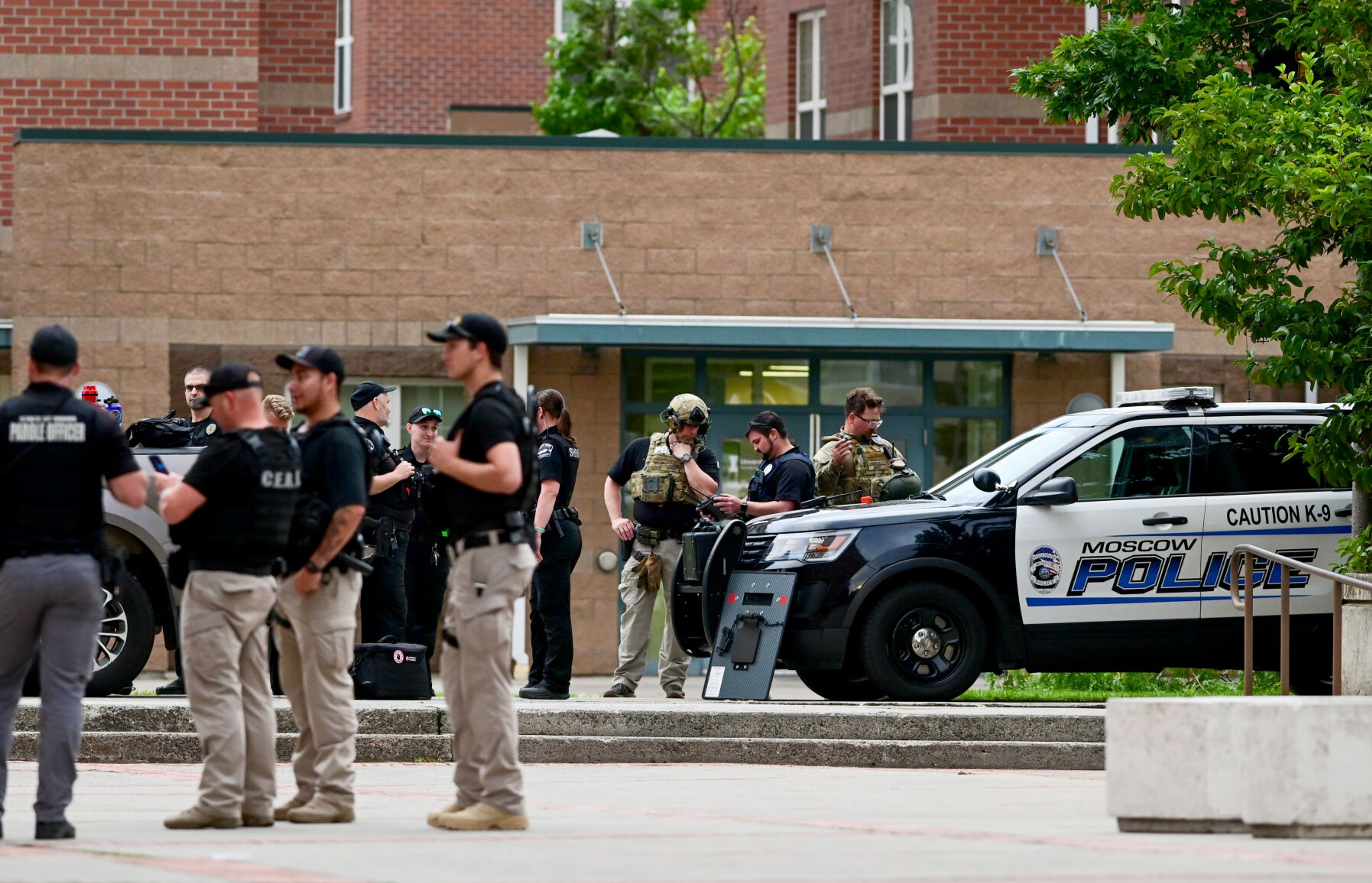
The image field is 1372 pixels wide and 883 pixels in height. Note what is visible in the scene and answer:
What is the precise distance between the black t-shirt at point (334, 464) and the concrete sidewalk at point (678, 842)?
1245 mm

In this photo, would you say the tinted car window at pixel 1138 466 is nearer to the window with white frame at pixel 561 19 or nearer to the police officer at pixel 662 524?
the police officer at pixel 662 524

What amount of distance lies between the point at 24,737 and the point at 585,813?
12.8 ft

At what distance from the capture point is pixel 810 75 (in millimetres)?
28375

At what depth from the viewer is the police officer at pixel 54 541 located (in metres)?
7.95

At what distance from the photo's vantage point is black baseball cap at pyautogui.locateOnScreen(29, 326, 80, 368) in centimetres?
809

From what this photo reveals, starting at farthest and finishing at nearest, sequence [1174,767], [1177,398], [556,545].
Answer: [1177,398] → [556,545] → [1174,767]

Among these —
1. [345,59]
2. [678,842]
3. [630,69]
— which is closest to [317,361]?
[678,842]

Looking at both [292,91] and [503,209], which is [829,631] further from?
[292,91]

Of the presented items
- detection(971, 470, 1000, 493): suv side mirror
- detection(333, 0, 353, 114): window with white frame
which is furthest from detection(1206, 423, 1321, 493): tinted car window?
detection(333, 0, 353, 114): window with white frame

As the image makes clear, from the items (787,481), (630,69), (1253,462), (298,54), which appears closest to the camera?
Result: (1253,462)

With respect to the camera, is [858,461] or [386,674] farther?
[858,461]

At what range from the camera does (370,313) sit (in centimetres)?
1930

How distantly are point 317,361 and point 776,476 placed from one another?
6.05 metres

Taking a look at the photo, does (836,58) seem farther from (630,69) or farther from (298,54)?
(630,69)
